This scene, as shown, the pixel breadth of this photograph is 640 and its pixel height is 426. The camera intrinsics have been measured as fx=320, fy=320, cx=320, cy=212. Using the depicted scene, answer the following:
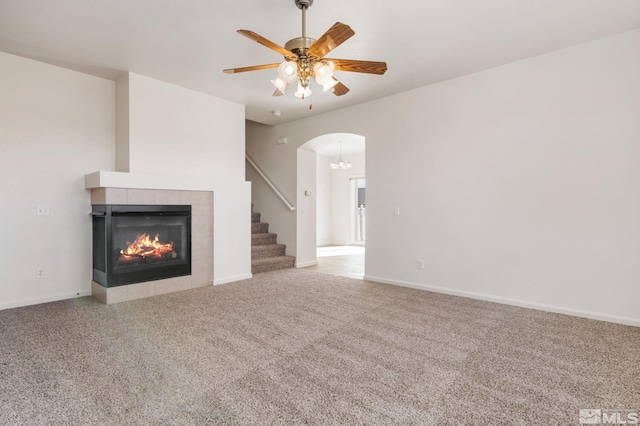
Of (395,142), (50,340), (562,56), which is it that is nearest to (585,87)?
(562,56)

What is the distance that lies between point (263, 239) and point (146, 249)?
2433 millimetres

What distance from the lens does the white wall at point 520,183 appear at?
3047 mm

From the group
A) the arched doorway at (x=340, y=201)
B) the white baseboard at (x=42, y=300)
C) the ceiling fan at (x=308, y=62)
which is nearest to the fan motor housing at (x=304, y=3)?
the ceiling fan at (x=308, y=62)

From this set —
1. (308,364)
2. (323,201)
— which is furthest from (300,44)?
(323,201)

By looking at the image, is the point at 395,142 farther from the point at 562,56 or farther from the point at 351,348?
the point at 351,348

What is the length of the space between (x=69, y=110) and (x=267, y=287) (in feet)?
10.7

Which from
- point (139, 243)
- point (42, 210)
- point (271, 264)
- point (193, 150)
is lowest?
point (271, 264)

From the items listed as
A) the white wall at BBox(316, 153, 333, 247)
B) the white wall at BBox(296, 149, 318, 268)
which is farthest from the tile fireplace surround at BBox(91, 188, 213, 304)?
the white wall at BBox(316, 153, 333, 247)

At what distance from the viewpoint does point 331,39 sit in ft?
6.64

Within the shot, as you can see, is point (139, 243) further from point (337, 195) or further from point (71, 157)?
point (337, 195)

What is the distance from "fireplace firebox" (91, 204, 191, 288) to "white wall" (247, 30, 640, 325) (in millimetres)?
2712

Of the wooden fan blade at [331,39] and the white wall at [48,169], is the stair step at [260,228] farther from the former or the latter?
the wooden fan blade at [331,39]

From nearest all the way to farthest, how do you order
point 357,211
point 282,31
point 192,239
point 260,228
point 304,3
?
point 304,3, point 282,31, point 192,239, point 260,228, point 357,211

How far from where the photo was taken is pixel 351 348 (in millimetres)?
2482
